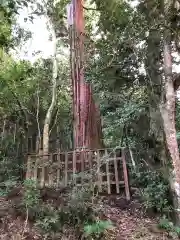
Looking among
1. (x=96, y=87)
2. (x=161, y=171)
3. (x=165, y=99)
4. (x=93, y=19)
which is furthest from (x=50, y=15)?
(x=161, y=171)

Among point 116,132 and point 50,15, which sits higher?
point 50,15

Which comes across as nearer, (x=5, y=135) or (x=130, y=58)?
(x=130, y=58)

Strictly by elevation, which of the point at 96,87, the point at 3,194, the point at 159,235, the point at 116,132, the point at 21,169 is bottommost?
the point at 159,235

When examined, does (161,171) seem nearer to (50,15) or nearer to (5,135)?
(5,135)

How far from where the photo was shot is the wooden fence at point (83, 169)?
7.05 m

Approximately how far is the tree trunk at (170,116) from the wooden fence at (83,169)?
1055 millimetres

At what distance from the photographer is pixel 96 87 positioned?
9.02 meters

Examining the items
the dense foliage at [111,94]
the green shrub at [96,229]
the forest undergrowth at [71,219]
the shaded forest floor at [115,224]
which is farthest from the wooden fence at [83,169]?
the green shrub at [96,229]

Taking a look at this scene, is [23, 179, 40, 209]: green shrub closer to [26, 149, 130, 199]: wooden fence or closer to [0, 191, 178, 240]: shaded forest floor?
[0, 191, 178, 240]: shaded forest floor

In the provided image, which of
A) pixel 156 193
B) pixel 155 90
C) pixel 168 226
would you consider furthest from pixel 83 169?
pixel 155 90

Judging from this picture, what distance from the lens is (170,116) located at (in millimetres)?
6840

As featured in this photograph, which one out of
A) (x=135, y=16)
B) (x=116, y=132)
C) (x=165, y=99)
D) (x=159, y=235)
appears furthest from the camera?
(x=116, y=132)

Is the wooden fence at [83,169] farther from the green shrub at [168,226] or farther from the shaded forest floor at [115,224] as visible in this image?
the green shrub at [168,226]

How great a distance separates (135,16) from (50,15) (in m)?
4.52
